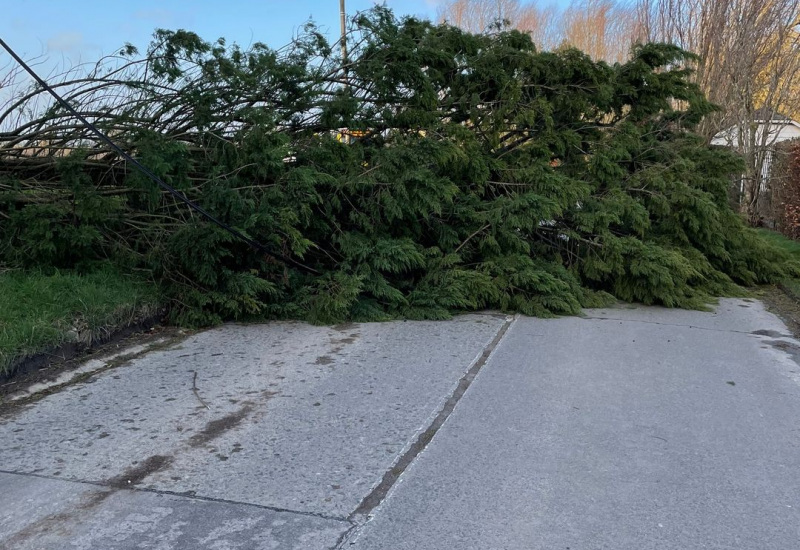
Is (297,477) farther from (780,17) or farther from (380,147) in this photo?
(780,17)

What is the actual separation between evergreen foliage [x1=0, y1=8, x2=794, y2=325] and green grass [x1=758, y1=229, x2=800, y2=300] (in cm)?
34

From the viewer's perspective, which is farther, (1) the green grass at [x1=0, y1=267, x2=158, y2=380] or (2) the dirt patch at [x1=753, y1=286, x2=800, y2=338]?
(2) the dirt patch at [x1=753, y1=286, x2=800, y2=338]

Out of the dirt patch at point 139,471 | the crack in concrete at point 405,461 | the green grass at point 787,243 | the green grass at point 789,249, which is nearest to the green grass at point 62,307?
the dirt patch at point 139,471

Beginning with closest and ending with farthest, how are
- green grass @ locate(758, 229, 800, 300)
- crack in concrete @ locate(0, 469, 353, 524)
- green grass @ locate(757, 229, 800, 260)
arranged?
crack in concrete @ locate(0, 469, 353, 524)
green grass @ locate(758, 229, 800, 300)
green grass @ locate(757, 229, 800, 260)

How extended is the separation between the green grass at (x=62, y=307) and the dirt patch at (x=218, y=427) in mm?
1787

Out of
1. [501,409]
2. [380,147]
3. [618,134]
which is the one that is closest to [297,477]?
[501,409]

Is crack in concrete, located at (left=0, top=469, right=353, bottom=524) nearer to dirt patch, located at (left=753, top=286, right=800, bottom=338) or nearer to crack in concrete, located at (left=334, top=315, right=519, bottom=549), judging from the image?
crack in concrete, located at (left=334, top=315, right=519, bottom=549)

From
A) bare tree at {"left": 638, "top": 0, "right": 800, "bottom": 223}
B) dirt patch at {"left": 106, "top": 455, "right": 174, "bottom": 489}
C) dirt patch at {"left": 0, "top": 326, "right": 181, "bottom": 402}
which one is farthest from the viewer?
bare tree at {"left": 638, "top": 0, "right": 800, "bottom": 223}

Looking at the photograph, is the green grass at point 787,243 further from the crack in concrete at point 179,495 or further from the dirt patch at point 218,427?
the crack in concrete at point 179,495

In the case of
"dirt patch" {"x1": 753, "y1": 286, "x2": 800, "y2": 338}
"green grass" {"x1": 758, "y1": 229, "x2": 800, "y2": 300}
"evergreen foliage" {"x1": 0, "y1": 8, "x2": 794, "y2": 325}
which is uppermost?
"evergreen foliage" {"x1": 0, "y1": 8, "x2": 794, "y2": 325}

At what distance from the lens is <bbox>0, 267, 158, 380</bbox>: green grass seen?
5.67 meters

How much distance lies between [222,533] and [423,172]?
513 cm

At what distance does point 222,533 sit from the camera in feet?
11.1

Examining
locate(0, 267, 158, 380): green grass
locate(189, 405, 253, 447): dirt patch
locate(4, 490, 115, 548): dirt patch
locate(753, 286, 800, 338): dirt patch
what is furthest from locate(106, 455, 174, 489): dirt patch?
locate(753, 286, 800, 338): dirt patch
